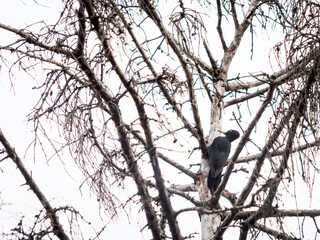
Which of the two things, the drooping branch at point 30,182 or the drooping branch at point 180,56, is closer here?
the drooping branch at point 180,56

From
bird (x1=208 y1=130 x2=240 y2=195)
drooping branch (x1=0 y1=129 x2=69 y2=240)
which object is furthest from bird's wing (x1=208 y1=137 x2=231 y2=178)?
drooping branch (x1=0 y1=129 x2=69 y2=240)

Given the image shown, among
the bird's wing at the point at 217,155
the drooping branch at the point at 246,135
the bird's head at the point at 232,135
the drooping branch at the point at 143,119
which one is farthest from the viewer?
the bird's head at the point at 232,135

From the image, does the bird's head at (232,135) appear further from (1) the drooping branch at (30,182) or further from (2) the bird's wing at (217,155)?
(1) the drooping branch at (30,182)

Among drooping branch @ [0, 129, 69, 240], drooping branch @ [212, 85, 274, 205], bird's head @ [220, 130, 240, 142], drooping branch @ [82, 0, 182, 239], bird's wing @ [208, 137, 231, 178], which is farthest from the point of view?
bird's head @ [220, 130, 240, 142]

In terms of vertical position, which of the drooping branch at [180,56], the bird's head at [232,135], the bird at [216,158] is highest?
the bird's head at [232,135]

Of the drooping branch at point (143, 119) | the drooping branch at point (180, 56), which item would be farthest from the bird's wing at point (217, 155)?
the drooping branch at point (143, 119)

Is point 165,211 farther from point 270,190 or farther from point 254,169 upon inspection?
point 270,190

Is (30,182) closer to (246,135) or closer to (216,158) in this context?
(216,158)

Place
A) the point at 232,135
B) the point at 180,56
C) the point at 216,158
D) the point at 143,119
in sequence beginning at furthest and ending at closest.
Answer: the point at 232,135, the point at 216,158, the point at 180,56, the point at 143,119

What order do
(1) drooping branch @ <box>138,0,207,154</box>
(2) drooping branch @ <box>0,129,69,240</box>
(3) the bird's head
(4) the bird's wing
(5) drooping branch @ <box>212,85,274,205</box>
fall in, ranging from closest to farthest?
(5) drooping branch @ <box>212,85,274,205</box>
(1) drooping branch @ <box>138,0,207,154</box>
(2) drooping branch @ <box>0,129,69,240</box>
(4) the bird's wing
(3) the bird's head

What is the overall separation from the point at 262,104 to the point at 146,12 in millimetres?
1282

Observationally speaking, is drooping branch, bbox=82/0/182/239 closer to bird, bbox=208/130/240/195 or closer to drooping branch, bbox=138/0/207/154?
drooping branch, bbox=138/0/207/154

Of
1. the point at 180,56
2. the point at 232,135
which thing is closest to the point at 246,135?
the point at 180,56

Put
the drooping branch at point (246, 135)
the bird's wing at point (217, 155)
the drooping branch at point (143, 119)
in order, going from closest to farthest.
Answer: the drooping branch at point (143, 119) → the drooping branch at point (246, 135) → the bird's wing at point (217, 155)
